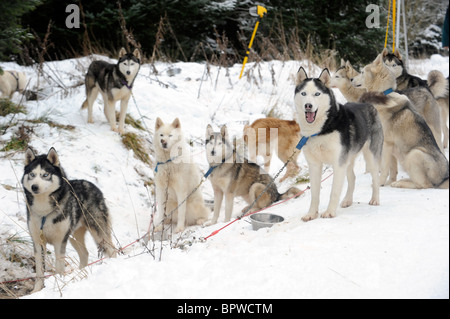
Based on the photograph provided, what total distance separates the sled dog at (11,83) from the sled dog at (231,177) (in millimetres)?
4376

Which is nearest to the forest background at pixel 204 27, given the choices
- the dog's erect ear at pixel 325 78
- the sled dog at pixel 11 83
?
the sled dog at pixel 11 83

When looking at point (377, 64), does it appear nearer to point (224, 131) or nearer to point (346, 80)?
point (346, 80)

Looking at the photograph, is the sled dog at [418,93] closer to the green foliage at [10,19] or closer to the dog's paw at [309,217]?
the dog's paw at [309,217]

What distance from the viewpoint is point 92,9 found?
9.39 metres

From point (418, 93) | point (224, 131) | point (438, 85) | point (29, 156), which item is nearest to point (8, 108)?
point (29, 156)

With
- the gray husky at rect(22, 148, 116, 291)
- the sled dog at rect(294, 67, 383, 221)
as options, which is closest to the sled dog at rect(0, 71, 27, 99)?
the gray husky at rect(22, 148, 116, 291)

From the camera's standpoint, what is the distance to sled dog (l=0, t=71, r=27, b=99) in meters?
7.26

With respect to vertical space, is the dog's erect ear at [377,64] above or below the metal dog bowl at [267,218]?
above

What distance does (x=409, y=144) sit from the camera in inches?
169

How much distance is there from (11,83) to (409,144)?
6.62m

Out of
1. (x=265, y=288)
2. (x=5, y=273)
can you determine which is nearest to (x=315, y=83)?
(x=265, y=288)

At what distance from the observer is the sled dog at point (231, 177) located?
16.1ft

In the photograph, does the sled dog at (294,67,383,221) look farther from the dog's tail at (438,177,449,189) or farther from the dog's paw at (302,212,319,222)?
the dog's tail at (438,177,449,189)
